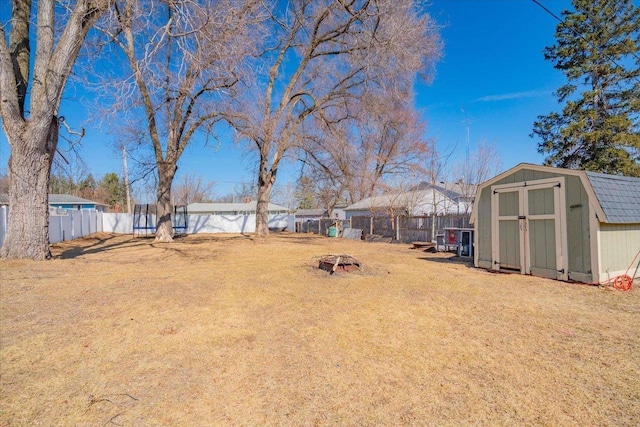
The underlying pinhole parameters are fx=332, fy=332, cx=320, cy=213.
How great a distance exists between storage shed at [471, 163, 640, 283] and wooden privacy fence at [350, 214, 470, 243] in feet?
23.6

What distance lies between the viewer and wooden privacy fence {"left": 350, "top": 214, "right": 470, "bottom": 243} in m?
15.6

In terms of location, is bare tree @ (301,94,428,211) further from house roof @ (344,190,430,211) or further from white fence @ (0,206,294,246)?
white fence @ (0,206,294,246)

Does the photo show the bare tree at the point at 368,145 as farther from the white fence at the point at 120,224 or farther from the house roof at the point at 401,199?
the white fence at the point at 120,224

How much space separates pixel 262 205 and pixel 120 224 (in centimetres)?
1311

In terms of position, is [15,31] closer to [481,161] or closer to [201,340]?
[201,340]

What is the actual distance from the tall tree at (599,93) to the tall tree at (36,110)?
19642 millimetres

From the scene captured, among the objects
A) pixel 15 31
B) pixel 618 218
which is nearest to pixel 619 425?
pixel 618 218

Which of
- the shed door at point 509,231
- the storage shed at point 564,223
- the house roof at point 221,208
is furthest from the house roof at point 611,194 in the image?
the house roof at point 221,208

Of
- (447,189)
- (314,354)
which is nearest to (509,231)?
(314,354)

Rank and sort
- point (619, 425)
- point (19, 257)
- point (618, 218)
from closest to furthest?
point (619, 425) < point (618, 218) < point (19, 257)

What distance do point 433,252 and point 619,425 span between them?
37.2 feet

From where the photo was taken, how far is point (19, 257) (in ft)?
25.6

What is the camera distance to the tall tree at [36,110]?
7789 millimetres

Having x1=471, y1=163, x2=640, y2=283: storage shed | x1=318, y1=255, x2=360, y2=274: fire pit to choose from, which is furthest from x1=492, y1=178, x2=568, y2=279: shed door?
x1=318, y1=255, x2=360, y2=274: fire pit
